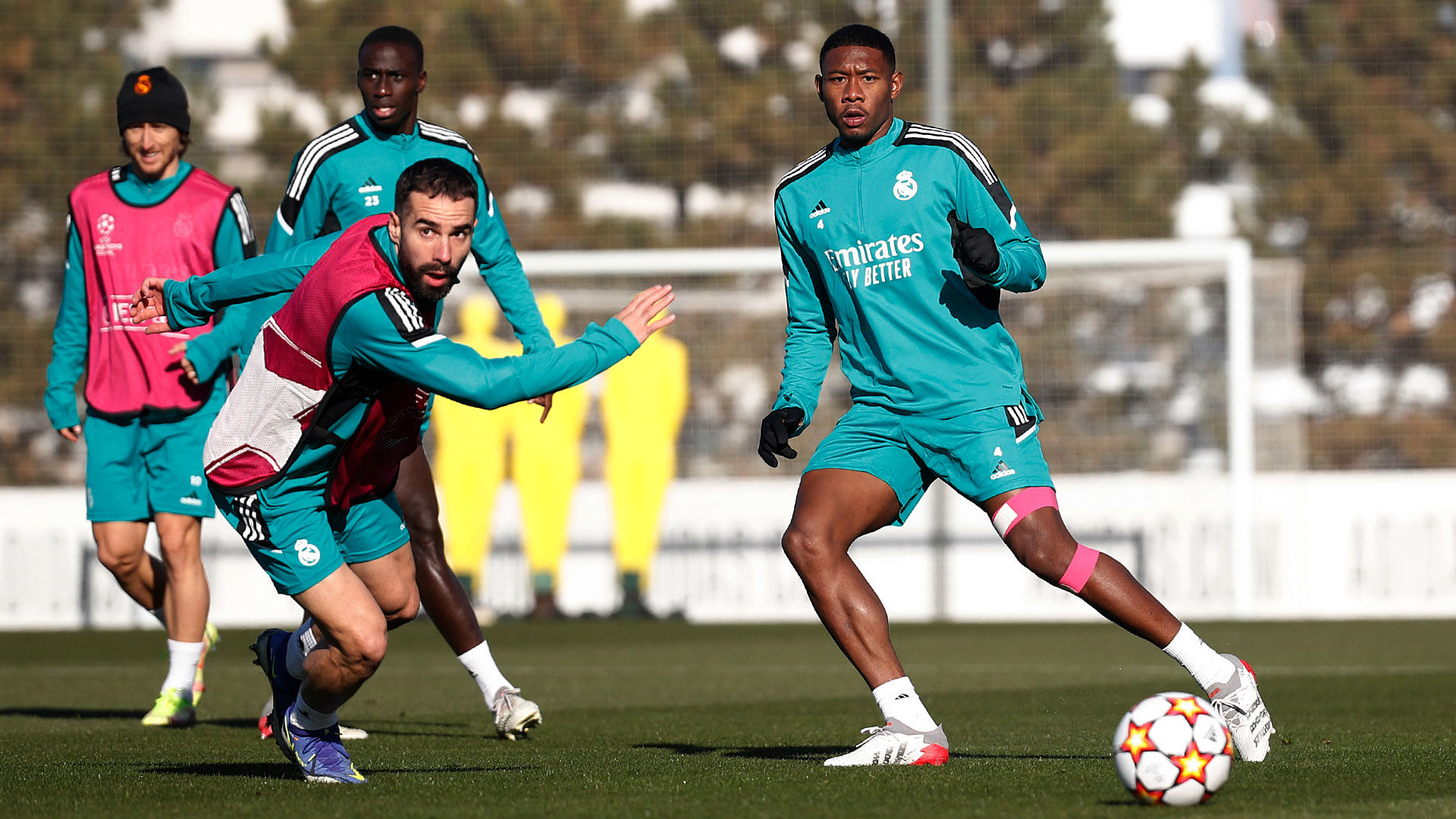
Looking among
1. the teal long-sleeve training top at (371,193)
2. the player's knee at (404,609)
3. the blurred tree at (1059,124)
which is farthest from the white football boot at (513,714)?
the blurred tree at (1059,124)

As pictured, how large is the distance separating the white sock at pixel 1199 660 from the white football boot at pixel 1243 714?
0.07 feet

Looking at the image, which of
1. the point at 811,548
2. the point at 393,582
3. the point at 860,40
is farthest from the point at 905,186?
the point at 393,582

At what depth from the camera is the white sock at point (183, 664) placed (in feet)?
24.8

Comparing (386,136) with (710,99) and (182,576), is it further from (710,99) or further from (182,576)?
(710,99)

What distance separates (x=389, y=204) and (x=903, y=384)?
2244 millimetres

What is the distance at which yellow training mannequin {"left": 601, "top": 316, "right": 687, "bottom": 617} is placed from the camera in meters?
16.3

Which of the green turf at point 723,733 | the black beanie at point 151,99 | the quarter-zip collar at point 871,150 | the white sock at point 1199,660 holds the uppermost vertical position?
the black beanie at point 151,99

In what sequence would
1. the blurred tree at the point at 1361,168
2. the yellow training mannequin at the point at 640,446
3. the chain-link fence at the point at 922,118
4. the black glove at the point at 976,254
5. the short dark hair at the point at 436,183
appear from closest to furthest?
the short dark hair at the point at 436,183 → the black glove at the point at 976,254 → the yellow training mannequin at the point at 640,446 → the chain-link fence at the point at 922,118 → the blurred tree at the point at 1361,168

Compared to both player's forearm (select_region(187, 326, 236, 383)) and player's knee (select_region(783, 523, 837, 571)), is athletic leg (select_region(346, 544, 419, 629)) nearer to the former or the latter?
player's knee (select_region(783, 523, 837, 571))

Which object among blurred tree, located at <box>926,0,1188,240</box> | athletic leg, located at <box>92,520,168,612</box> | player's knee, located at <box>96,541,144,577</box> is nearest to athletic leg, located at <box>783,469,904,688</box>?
athletic leg, located at <box>92,520,168,612</box>

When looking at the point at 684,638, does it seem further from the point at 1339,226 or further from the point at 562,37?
the point at 1339,226

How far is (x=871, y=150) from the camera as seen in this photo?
240 inches

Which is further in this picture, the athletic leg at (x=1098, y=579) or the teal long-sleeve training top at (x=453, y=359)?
the athletic leg at (x=1098, y=579)

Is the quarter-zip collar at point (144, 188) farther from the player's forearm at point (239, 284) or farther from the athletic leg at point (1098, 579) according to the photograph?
the athletic leg at point (1098, 579)
